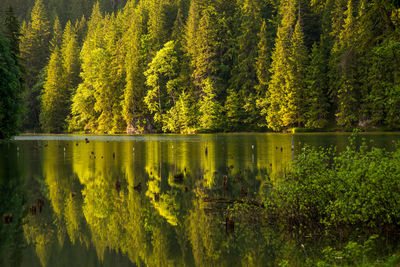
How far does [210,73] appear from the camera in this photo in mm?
86562

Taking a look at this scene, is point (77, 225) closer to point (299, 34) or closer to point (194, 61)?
point (299, 34)

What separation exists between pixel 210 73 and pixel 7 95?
50947mm

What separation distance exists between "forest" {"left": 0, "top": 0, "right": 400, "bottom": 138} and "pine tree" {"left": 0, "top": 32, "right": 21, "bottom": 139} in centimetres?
890

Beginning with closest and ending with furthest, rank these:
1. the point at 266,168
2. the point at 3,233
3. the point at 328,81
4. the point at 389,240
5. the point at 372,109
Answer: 1. the point at 389,240
2. the point at 3,233
3. the point at 266,168
4. the point at 372,109
5. the point at 328,81

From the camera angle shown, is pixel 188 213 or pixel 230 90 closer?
pixel 188 213

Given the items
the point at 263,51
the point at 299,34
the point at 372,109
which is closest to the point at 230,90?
the point at 263,51

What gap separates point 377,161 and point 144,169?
641 inches

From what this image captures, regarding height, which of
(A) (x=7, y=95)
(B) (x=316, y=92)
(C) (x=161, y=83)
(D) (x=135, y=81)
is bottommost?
(A) (x=7, y=95)

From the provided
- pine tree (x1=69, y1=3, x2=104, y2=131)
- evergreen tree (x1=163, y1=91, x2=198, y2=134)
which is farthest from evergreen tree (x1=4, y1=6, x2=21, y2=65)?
pine tree (x1=69, y1=3, x2=104, y2=131)

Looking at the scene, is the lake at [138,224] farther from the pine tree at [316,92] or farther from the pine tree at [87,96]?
the pine tree at [87,96]

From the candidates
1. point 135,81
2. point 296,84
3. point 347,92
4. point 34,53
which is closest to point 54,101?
point 135,81

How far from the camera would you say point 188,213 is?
1293 cm

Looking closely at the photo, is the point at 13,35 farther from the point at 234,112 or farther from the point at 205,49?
the point at 205,49

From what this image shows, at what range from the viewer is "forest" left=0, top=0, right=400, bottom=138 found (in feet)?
232
